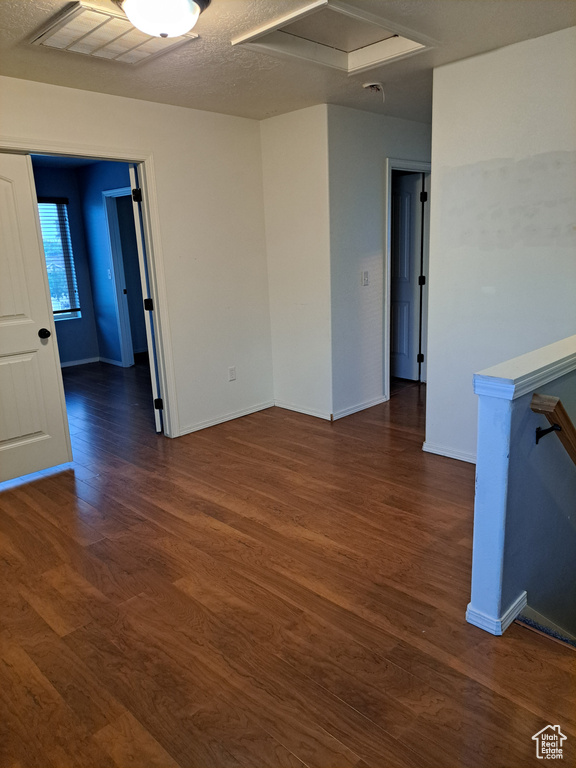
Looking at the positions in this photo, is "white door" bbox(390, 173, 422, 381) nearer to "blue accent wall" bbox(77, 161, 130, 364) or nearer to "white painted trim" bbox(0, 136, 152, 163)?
"white painted trim" bbox(0, 136, 152, 163)

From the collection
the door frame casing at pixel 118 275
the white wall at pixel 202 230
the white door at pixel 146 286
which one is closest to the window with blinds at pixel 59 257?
the door frame casing at pixel 118 275

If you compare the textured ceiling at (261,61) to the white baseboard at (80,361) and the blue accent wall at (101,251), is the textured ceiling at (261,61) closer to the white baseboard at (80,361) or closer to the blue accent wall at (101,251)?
the blue accent wall at (101,251)

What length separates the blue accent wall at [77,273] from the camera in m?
6.81

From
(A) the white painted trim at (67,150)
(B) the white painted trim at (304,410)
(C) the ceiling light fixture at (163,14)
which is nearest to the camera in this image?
(C) the ceiling light fixture at (163,14)

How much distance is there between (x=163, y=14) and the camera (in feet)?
7.30

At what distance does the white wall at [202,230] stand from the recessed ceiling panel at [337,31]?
135cm

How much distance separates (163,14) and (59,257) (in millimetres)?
5368

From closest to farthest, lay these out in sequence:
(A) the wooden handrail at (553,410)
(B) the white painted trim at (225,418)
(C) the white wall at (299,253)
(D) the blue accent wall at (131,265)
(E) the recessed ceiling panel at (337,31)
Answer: (A) the wooden handrail at (553,410) → (E) the recessed ceiling panel at (337,31) → (C) the white wall at (299,253) → (B) the white painted trim at (225,418) → (D) the blue accent wall at (131,265)

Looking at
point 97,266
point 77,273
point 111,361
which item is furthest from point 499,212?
point 77,273

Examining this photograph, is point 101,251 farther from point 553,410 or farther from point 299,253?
point 553,410

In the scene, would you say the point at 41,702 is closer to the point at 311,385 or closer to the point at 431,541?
the point at 431,541

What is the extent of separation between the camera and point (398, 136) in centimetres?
475

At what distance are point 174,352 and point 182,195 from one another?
3.84 ft

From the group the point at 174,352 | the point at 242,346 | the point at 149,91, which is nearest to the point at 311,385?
the point at 242,346
